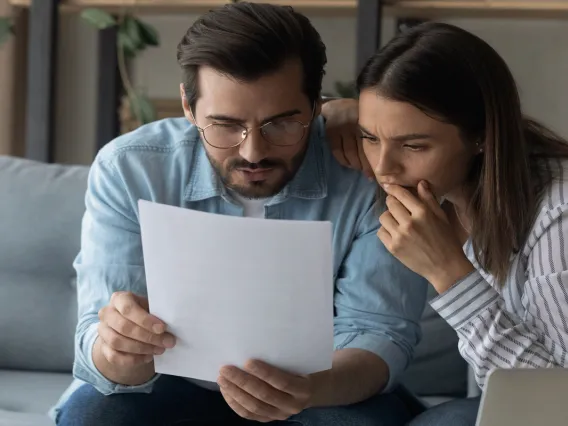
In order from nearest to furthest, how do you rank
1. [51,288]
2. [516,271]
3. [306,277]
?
[306,277] → [516,271] → [51,288]

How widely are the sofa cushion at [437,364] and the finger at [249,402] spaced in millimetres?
590

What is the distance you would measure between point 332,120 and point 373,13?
3.09ft

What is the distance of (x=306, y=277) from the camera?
113 centimetres

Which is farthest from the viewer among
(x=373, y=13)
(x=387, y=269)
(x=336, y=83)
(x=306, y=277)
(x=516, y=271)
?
(x=336, y=83)

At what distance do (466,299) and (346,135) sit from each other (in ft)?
1.28

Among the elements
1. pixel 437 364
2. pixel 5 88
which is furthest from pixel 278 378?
pixel 5 88

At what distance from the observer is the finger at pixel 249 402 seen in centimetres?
121

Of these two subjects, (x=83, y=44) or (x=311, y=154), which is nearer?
(x=311, y=154)

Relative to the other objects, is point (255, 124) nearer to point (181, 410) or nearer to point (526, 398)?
point (181, 410)

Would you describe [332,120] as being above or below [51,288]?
above

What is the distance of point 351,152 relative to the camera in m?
1.49

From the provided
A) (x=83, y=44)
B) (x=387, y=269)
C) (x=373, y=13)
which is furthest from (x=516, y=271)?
(x=83, y=44)

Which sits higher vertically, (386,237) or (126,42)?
(126,42)

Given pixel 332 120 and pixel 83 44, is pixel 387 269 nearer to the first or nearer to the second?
pixel 332 120
